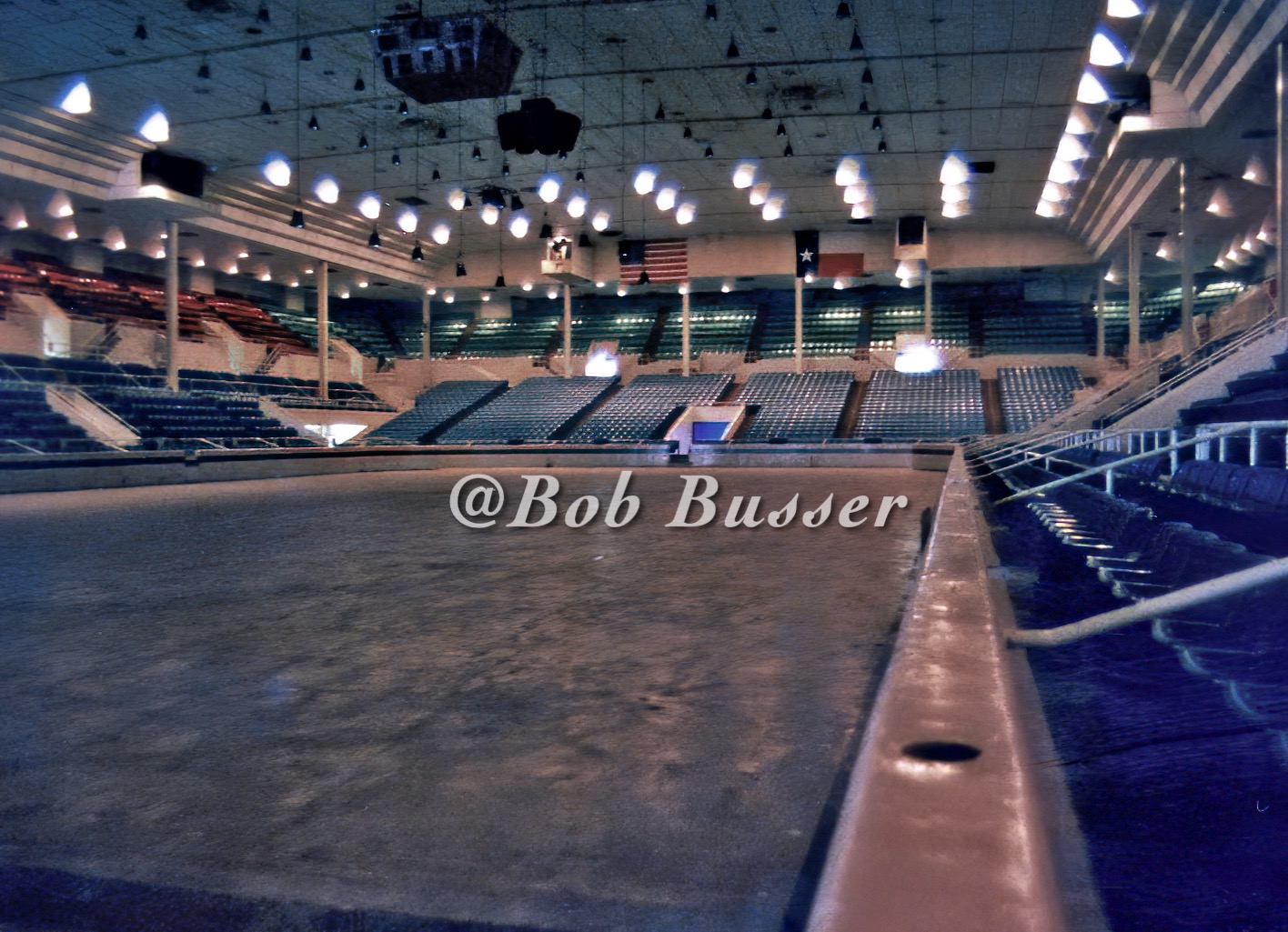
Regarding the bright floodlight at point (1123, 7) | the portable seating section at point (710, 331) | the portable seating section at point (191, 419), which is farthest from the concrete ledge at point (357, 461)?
the portable seating section at point (710, 331)

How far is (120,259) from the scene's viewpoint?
27.3 metres

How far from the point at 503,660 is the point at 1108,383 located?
24854 millimetres

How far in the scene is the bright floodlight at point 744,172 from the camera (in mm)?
20016

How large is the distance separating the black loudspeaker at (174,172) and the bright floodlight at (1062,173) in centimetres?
1809

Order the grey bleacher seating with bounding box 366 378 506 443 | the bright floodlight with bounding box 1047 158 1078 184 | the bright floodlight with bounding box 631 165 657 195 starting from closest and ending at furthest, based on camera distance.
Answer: the bright floodlight with bounding box 1047 158 1078 184
the bright floodlight with bounding box 631 165 657 195
the grey bleacher seating with bounding box 366 378 506 443

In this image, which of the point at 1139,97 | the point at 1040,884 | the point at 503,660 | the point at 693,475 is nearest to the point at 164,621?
the point at 503,660

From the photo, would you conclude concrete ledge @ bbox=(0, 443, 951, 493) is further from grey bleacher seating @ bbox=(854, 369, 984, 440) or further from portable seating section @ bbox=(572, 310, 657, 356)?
portable seating section @ bbox=(572, 310, 657, 356)

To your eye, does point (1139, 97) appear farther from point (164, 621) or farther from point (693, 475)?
point (164, 621)

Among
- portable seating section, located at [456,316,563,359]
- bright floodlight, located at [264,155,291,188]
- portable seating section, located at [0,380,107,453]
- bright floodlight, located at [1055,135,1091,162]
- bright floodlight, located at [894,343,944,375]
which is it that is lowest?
portable seating section, located at [0,380,107,453]

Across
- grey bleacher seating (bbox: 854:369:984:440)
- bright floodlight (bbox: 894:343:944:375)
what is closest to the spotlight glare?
grey bleacher seating (bbox: 854:369:984:440)

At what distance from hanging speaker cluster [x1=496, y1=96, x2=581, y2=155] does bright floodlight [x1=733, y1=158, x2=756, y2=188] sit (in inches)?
331

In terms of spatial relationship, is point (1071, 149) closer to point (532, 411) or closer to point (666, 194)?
point (666, 194)

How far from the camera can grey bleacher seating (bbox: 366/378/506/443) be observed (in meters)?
27.4

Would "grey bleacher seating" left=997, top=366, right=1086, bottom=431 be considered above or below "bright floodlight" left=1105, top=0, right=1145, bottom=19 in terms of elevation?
below
